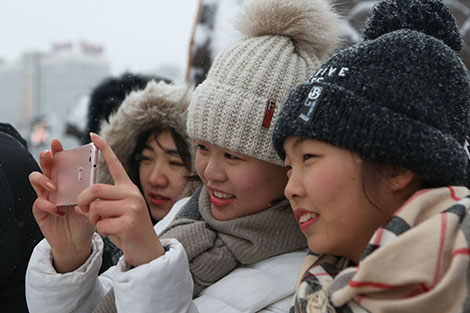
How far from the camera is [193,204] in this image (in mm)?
1568

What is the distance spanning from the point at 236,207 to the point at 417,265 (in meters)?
0.69

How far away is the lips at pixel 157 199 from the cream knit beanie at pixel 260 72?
79 centimetres

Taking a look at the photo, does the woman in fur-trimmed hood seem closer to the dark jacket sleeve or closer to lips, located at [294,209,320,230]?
the dark jacket sleeve

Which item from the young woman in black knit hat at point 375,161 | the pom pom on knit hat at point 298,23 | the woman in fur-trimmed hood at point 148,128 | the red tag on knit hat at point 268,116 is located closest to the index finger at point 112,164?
the young woman in black knit hat at point 375,161

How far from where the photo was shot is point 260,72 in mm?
1409

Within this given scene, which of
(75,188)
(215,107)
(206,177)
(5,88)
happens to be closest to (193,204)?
(206,177)

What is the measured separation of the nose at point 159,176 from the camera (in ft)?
7.09

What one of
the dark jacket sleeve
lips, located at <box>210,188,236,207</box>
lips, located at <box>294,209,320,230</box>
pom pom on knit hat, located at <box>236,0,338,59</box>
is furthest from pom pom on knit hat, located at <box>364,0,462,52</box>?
the dark jacket sleeve

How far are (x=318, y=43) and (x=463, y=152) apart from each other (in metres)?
0.70

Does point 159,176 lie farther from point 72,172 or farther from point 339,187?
point 339,187

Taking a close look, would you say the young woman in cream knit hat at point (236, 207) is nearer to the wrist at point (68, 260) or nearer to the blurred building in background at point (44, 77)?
the wrist at point (68, 260)

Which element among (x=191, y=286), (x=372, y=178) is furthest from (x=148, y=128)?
(x=372, y=178)

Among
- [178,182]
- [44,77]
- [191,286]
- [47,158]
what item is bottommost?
[44,77]

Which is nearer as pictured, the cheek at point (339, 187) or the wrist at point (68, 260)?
the cheek at point (339, 187)
